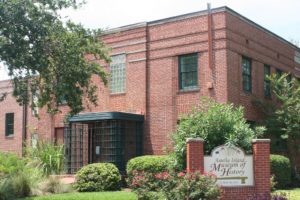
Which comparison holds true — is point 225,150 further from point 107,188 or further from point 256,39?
point 256,39

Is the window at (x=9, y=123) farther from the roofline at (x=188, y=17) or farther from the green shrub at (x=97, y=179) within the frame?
the green shrub at (x=97, y=179)

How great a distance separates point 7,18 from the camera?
1748 cm

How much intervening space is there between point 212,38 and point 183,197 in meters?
11.8

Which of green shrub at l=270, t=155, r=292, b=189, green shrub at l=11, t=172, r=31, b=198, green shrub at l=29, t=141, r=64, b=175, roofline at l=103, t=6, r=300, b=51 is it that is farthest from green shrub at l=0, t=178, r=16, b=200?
green shrub at l=270, t=155, r=292, b=189

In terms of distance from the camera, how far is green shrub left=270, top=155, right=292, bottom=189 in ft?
74.5

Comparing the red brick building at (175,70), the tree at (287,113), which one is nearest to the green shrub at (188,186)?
the red brick building at (175,70)

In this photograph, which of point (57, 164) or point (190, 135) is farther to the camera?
point (57, 164)

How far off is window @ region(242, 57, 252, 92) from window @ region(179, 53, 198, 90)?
2617mm

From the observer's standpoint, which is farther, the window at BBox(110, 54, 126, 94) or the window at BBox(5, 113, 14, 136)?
the window at BBox(5, 113, 14, 136)

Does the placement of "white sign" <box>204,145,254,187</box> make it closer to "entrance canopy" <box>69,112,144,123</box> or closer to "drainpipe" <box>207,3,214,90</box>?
"drainpipe" <box>207,3,214,90</box>

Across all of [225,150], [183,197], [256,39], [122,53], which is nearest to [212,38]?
[256,39]

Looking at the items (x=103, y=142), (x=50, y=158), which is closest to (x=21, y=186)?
(x=50, y=158)

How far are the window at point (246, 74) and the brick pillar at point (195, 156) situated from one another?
37.1ft

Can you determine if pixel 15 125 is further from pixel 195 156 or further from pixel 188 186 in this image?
pixel 188 186
